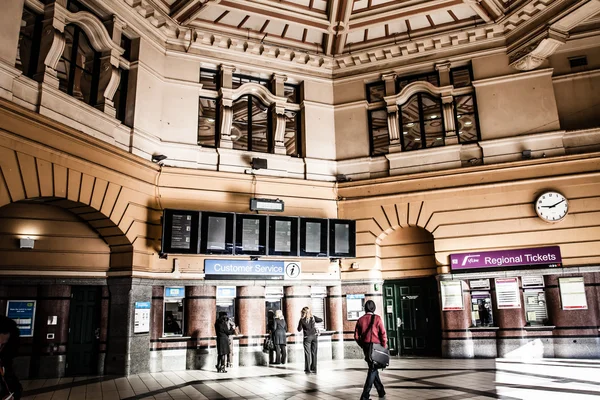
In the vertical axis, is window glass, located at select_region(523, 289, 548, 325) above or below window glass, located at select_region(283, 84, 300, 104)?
below

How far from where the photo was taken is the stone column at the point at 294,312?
41.3 ft

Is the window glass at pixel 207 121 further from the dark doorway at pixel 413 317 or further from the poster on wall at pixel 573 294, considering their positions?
the poster on wall at pixel 573 294

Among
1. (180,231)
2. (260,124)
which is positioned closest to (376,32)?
(260,124)

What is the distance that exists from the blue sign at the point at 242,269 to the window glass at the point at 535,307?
6.72 meters

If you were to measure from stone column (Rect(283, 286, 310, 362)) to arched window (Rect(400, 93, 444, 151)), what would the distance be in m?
5.53

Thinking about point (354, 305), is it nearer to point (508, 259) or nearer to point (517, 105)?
point (508, 259)

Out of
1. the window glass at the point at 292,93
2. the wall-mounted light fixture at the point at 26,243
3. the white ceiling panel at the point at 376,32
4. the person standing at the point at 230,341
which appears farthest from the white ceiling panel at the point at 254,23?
the person standing at the point at 230,341

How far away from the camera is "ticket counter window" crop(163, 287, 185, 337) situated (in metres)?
11.7

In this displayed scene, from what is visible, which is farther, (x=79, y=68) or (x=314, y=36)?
(x=314, y=36)

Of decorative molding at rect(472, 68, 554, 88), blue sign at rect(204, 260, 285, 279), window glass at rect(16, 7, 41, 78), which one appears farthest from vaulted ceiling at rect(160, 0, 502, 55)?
blue sign at rect(204, 260, 285, 279)

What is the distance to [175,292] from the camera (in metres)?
11.9

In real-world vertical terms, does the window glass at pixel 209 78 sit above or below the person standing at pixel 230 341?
above

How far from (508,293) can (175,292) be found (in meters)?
8.98

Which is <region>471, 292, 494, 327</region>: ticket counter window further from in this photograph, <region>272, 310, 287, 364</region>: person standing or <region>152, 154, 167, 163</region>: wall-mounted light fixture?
<region>152, 154, 167, 163</region>: wall-mounted light fixture
